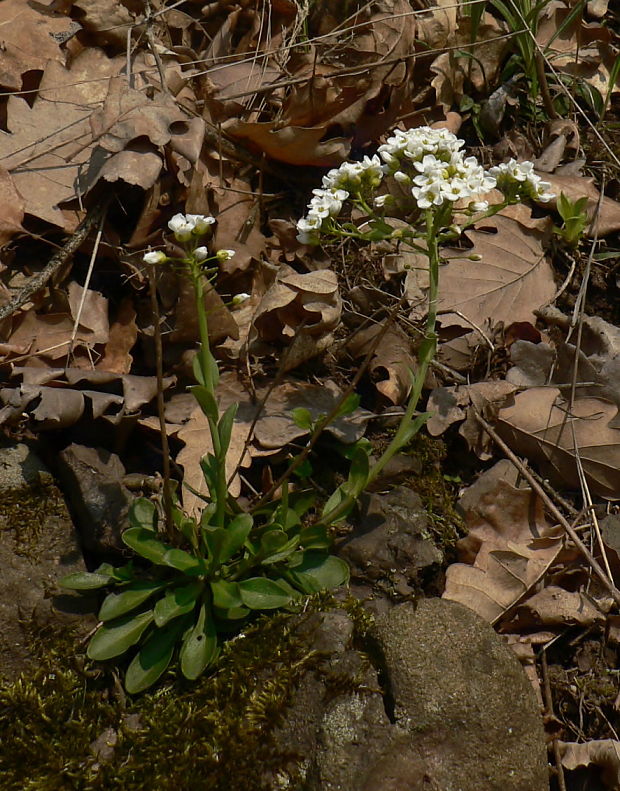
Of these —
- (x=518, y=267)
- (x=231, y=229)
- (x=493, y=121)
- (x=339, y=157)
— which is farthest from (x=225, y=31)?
(x=518, y=267)

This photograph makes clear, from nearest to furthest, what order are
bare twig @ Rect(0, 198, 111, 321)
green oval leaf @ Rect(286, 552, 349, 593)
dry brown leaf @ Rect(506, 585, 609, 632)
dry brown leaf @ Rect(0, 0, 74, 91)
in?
green oval leaf @ Rect(286, 552, 349, 593) → dry brown leaf @ Rect(506, 585, 609, 632) → bare twig @ Rect(0, 198, 111, 321) → dry brown leaf @ Rect(0, 0, 74, 91)

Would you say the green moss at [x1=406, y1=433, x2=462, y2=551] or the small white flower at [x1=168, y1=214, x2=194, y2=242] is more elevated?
the small white flower at [x1=168, y1=214, x2=194, y2=242]

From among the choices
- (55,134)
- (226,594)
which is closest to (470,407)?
(226,594)

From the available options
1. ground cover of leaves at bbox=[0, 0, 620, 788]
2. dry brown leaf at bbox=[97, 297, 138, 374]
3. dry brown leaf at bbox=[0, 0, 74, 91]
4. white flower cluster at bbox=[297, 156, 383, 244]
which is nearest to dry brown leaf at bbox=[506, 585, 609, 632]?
ground cover of leaves at bbox=[0, 0, 620, 788]

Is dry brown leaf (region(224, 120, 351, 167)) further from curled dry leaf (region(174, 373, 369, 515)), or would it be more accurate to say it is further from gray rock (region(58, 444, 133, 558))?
gray rock (region(58, 444, 133, 558))

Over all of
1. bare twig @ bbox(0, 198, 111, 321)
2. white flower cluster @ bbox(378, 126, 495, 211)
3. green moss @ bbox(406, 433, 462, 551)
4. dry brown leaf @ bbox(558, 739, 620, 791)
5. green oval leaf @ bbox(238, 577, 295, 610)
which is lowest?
dry brown leaf @ bbox(558, 739, 620, 791)

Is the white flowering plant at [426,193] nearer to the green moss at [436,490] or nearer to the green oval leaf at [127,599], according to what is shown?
the green moss at [436,490]
